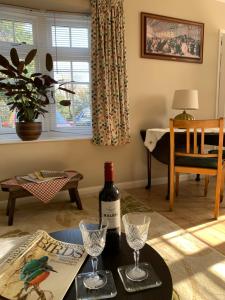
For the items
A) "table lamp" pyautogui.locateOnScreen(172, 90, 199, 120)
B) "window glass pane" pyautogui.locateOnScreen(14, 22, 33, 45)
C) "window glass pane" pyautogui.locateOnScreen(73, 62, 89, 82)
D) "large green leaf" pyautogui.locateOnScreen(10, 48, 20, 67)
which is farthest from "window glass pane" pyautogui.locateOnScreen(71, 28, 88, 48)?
"table lamp" pyautogui.locateOnScreen(172, 90, 199, 120)

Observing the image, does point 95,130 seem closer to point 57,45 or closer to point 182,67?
point 57,45

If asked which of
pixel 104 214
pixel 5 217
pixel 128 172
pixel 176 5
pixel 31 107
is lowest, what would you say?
pixel 5 217

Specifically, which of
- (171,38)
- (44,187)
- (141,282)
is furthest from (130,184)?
(141,282)

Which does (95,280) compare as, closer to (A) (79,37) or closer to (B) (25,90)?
(B) (25,90)

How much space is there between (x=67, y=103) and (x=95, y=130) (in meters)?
0.46

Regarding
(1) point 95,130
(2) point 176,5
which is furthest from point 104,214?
(2) point 176,5

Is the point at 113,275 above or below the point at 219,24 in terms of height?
below

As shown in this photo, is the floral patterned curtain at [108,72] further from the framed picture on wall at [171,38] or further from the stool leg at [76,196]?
the stool leg at [76,196]

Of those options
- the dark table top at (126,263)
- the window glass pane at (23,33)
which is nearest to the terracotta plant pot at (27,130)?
the window glass pane at (23,33)

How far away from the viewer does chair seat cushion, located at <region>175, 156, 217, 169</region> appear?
93.3 inches

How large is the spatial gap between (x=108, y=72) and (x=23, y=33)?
104 cm

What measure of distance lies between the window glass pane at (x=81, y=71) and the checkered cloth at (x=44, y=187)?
1.32 m

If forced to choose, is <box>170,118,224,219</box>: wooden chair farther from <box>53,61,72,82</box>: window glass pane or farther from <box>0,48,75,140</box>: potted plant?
<box>53,61,72,82</box>: window glass pane

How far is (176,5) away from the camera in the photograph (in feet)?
10.7
